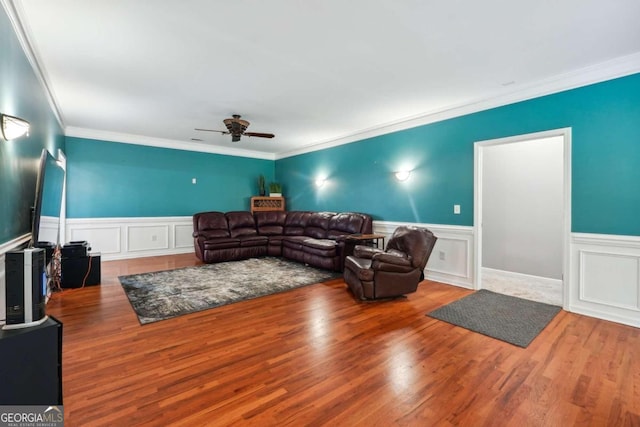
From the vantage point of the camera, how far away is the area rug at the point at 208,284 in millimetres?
3357

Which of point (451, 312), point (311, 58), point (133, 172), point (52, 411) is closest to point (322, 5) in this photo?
point (311, 58)

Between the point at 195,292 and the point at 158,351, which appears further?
the point at 195,292

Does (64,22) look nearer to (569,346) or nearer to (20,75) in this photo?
(20,75)

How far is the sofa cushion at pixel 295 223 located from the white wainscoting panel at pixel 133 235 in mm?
2414

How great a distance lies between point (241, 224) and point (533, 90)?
5715 millimetres

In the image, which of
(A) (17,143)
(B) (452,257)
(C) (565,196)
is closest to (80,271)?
(A) (17,143)

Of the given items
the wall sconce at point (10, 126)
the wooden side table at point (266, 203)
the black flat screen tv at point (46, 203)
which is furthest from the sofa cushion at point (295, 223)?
the wall sconce at point (10, 126)

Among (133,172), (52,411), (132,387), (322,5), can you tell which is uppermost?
(322,5)

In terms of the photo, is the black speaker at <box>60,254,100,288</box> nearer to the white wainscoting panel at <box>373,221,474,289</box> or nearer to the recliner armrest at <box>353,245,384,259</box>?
the recliner armrest at <box>353,245,384,259</box>

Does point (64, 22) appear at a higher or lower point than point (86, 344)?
higher

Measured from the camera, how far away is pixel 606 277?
3104mm

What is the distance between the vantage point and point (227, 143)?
7.15 meters

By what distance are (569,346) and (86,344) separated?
4.17 metres

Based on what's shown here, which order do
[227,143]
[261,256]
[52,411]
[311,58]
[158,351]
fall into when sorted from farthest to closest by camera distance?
1. [227,143]
2. [261,256]
3. [311,58]
4. [158,351]
5. [52,411]
